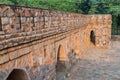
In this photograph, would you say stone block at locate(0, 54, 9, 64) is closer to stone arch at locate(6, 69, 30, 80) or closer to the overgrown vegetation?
stone arch at locate(6, 69, 30, 80)

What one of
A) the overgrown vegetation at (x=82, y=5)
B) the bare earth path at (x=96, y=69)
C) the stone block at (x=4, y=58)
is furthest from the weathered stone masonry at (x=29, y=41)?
the overgrown vegetation at (x=82, y=5)

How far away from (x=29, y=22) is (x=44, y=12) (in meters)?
0.93

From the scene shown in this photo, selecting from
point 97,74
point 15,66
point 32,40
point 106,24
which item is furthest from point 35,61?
point 106,24

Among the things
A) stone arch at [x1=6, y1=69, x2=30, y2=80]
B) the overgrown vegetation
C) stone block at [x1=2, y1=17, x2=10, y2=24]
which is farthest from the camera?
the overgrown vegetation

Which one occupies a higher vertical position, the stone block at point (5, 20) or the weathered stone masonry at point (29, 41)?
the stone block at point (5, 20)

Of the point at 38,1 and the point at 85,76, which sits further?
the point at 38,1

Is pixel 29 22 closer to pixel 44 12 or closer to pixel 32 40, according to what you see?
pixel 32 40

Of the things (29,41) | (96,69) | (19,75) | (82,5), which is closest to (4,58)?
(29,41)

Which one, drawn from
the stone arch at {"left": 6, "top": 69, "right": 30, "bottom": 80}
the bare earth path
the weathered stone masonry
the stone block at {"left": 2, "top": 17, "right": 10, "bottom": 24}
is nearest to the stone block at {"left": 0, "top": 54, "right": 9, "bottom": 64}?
the weathered stone masonry

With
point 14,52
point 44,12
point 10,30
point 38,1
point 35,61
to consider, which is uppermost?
point 38,1

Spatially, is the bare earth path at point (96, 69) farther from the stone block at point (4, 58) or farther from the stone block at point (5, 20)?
the stone block at point (5, 20)

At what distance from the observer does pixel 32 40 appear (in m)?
4.02

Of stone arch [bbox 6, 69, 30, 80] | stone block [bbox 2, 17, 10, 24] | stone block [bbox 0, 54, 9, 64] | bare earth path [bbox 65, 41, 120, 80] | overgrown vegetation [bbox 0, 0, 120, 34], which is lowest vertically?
bare earth path [bbox 65, 41, 120, 80]

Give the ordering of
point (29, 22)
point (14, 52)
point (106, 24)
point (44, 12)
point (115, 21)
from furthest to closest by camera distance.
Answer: point (115, 21), point (106, 24), point (44, 12), point (29, 22), point (14, 52)
